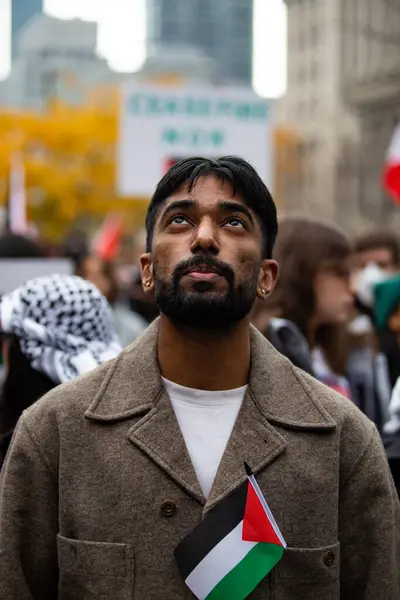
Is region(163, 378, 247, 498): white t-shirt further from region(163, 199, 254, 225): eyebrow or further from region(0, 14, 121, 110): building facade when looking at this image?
region(0, 14, 121, 110): building facade

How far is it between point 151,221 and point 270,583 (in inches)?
32.8

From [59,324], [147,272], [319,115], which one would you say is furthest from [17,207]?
[319,115]

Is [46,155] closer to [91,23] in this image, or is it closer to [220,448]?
[220,448]

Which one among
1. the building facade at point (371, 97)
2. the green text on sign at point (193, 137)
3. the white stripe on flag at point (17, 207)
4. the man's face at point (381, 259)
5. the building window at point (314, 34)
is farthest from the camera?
the building window at point (314, 34)

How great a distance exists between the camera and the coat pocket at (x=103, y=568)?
214 centimetres

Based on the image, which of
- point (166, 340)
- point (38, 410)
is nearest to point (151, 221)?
point (166, 340)

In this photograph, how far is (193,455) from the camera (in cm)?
222

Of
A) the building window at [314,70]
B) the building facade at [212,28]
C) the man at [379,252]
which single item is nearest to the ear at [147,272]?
the man at [379,252]

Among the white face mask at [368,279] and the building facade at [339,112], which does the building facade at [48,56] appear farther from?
the white face mask at [368,279]

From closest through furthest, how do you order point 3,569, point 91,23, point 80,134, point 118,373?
point 3,569
point 118,373
point 80,134
point 91,23

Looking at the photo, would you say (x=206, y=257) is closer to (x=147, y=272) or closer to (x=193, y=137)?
(x=147, y=272)

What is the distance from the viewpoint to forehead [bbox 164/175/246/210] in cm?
222

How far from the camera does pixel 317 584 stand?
2197mm

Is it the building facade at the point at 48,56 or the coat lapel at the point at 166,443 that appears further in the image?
the building facade at the point at 48,56
